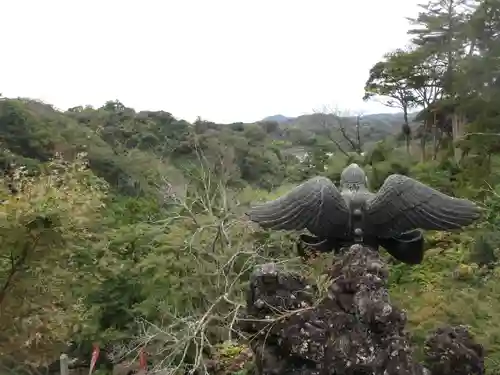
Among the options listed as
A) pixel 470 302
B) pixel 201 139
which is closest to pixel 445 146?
pixel 201 139

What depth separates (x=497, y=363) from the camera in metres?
6.05

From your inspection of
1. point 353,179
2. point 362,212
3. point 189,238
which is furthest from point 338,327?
point 189,238

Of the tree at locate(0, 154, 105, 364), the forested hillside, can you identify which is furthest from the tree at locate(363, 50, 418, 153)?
the tree at locate(0, 154, 105, 364)

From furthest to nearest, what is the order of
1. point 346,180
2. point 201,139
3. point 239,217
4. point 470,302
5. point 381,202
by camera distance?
point 201,139
point 239,217
point 470,302
point 346,180
point 381,202

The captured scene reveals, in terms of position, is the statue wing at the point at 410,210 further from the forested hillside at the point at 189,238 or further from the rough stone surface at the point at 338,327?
the forested hillside at the point at 189,238

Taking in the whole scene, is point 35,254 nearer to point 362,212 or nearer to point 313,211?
point 313,211

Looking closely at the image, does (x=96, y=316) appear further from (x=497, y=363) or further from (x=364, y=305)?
(x=364, y=305)

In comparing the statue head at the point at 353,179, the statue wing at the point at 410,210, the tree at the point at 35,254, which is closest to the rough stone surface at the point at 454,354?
the statue wing at the point at 410,210

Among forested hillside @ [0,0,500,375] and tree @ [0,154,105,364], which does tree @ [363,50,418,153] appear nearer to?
forested hillside @ [0,0,500,375]

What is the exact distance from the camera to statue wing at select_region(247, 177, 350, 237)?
14.2ft

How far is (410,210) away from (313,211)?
709mm

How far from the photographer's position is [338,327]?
3.38 metres

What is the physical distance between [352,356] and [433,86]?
18.2 metres

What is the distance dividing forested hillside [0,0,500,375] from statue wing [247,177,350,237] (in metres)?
1.81
